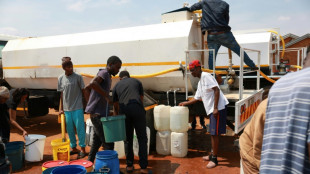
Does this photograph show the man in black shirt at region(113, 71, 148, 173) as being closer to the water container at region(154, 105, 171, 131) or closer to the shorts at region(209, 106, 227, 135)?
the water container at region(154, 105, 171, 131)

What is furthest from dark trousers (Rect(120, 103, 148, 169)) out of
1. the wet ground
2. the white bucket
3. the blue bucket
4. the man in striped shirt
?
the man in striped shirt

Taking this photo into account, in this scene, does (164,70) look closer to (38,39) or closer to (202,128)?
(202,128)

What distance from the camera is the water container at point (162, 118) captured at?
485cm

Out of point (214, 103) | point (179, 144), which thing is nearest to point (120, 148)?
point (179, 144)

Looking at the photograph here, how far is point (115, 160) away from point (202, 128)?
404 centimetres

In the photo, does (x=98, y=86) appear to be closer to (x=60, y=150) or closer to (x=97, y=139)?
(x=97, y=139)

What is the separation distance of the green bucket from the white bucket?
1.64 meters

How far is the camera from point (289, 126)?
1.16 metres

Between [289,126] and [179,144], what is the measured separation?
3.69m

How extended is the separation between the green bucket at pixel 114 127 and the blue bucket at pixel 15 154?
175 cm

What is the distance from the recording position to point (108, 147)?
391 cm

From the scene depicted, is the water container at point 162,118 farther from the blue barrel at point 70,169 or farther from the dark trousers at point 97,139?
the blue barrel at point 70,169

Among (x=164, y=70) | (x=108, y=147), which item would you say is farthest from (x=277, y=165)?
(x=164, y=70)

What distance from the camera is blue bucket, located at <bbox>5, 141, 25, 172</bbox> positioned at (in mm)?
4191
